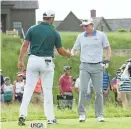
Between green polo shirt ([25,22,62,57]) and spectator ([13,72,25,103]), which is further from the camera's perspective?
spectator ([13,72,25,103])

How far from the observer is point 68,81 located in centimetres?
1839

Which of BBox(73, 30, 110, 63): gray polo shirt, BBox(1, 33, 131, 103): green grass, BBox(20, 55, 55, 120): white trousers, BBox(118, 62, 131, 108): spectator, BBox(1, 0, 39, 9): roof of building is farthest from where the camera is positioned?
BBox(1, 0, 39, 9): roof of building

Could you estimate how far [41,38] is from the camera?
10.5m

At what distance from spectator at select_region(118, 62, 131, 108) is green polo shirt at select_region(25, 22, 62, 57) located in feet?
19.0

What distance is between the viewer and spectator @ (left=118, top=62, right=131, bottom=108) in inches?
637

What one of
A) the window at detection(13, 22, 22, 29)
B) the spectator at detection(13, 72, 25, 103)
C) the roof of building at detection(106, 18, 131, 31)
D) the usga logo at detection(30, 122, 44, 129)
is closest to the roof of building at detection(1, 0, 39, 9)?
the window at detection(13, 22, 22, 29)

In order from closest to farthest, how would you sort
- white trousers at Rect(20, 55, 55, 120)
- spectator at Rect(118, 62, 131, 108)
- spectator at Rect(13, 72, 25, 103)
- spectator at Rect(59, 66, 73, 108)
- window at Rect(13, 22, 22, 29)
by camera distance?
white trousers at Rect(20, 55, 55, 120), spectator at Rect(118, 62, 131, 108), spectator at Rect(59, 66, 73, 108), spectator at Rect(13, 72, 25, 103), window at Rect(13, 22, 22, 29)

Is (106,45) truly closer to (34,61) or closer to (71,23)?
(34,61)

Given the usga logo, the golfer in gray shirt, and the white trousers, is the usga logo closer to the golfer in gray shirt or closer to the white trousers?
the white trousers

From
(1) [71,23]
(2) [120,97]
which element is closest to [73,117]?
(2) [120,97]

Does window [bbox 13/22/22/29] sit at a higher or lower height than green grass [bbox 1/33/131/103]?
higher

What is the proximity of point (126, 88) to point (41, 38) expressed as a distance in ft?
20.8

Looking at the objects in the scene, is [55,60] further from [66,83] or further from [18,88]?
[66,83]

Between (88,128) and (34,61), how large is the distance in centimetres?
158
